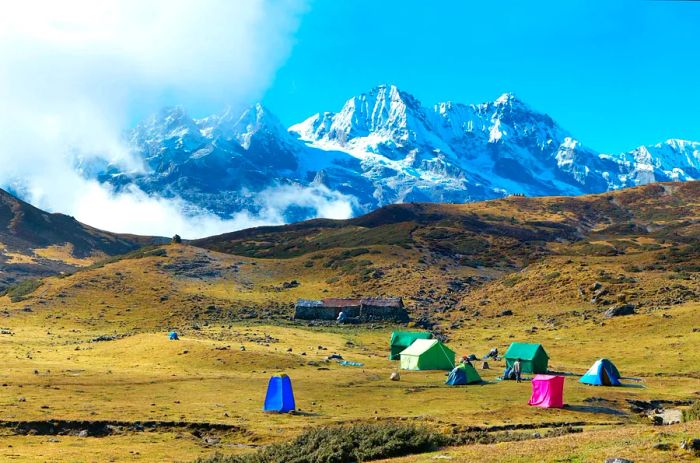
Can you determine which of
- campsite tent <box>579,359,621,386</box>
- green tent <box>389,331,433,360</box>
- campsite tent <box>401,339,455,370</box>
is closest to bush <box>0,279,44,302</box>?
green tent <box>389,331,433,360</box>

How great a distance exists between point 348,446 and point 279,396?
1843 cm

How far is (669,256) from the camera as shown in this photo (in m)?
142

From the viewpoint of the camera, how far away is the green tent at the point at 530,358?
70325 mm

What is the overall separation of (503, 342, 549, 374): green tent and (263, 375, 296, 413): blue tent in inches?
1211

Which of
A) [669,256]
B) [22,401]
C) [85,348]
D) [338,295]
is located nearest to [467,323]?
[338,295]

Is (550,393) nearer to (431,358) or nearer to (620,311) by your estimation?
(431,358)

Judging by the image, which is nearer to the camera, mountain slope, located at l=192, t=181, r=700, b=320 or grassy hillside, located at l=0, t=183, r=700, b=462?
grassy hillside, located at l=0, t=183, r=700, b=462

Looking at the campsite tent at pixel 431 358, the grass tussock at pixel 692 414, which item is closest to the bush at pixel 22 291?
the campsite tent at pixel 431 358

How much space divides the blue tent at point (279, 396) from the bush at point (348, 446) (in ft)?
52.2

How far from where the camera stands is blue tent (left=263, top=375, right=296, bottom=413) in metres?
47.9

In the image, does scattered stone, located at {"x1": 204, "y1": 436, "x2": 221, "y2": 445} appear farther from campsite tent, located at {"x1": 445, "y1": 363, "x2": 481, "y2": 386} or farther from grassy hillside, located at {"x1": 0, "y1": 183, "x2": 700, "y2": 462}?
campsite tent, located at {"x1": 445, "y1": 363, "x2": 481, "y2": 386}

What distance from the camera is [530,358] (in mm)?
70375

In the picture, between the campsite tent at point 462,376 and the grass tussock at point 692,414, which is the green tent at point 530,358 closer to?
the campsite tent at point 462,376

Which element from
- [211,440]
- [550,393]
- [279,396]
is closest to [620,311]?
[550,393]
